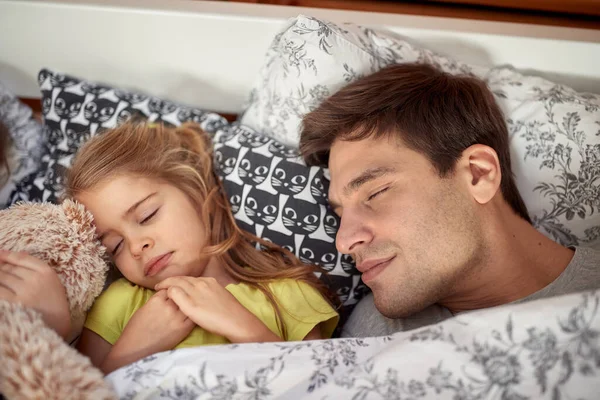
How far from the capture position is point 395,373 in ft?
3.04

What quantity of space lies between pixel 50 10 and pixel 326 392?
1.48 m

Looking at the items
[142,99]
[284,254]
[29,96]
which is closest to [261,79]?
[142,99]

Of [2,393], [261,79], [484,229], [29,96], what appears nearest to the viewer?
[2,393]

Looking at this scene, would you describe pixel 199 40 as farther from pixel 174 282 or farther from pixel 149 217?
pixel 174 282

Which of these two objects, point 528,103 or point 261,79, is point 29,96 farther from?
point 528,103

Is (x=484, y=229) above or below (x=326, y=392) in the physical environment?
above

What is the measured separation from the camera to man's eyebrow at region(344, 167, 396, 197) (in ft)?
4.00

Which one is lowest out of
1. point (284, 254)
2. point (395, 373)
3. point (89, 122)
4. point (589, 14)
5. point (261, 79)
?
point (284, 254)

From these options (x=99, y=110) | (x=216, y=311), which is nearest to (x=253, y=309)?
(x=216, y=311)

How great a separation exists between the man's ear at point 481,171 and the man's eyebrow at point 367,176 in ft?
0.63

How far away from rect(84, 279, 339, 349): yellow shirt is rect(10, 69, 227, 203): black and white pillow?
0.48 m

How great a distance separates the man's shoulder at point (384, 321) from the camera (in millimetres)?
1312

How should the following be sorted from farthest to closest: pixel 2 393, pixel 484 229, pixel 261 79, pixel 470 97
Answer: pixel 261 79 < pixel 470 97 < pixel 484 229 < pixel 2 393

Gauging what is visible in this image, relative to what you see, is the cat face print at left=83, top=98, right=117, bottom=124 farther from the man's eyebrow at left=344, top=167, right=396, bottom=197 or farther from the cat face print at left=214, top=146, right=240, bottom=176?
the man's eyebrow at left=344, top=167, right=396, bottom=197
